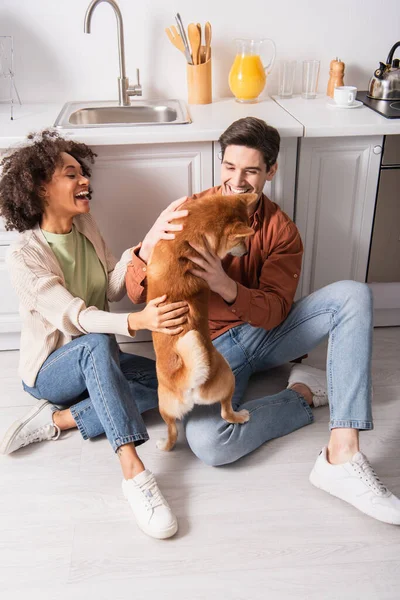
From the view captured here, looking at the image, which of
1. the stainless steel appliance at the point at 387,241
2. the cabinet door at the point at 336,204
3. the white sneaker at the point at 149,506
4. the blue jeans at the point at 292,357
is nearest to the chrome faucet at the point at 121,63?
the cabinet door at the point at 336,204

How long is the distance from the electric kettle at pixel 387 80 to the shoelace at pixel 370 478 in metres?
1.51

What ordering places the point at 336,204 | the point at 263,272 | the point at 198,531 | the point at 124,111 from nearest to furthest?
the point at 198,531 → the point at 263,272 → the point at 336,204 → the point at 124,111

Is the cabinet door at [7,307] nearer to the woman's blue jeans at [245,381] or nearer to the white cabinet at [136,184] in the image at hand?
the white cabinet at [136,184]

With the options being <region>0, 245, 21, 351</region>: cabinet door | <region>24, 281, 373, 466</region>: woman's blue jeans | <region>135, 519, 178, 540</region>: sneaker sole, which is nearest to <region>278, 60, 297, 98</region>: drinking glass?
<region>24, 281, 373, 466</region>: woman's blue jeans

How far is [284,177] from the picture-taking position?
2.04 meters

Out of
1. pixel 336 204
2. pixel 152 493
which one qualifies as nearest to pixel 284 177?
pixel 336 204

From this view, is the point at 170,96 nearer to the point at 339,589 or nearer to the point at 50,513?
the point at 50,513

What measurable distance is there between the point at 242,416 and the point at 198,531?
0.36 metres

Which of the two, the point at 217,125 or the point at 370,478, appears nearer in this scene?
the point at 370,478

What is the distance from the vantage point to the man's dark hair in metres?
1.68

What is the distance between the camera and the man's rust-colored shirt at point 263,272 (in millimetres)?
1664

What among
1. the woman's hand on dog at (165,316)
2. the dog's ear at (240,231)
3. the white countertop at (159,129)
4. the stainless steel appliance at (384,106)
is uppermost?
the stainless steel appliance at (384,106)

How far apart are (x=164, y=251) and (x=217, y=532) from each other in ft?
2.55

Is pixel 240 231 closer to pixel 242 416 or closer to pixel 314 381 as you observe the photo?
pixel 242 416
